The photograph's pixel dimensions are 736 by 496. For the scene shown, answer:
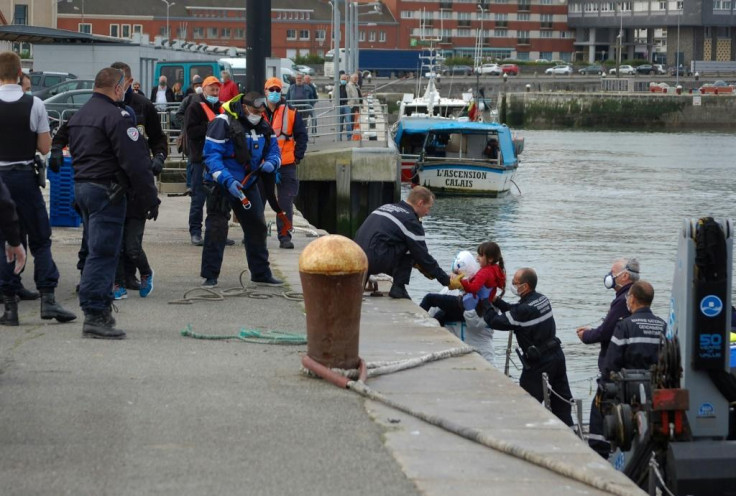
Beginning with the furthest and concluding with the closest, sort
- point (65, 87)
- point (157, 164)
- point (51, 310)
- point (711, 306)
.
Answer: point (65, 87), point (157, 164), point (51, 310), point (711, 306)

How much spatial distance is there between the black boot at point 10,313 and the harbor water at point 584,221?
5242 millimetres

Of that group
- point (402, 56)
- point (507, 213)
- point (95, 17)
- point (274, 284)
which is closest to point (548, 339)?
point (274, 284)

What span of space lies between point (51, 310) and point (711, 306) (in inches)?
178

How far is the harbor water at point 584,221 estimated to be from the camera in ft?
69.2

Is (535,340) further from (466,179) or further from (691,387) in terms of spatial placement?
(466,179)

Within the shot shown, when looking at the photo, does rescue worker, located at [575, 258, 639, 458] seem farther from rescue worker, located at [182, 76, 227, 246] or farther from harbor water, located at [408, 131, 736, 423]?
rescue worker, located at [182, 76, 227, 246]

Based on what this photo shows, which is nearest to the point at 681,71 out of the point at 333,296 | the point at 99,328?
the point at 99,328

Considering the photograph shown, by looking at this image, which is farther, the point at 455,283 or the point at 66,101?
the point at 66,101

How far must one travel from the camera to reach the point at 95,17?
133m

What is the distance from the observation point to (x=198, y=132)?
1380 centimetres

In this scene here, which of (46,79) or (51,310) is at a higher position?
(46,79)

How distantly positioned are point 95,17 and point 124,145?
12912 cm

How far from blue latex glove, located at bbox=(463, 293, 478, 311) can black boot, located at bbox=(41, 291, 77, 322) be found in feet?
11.3

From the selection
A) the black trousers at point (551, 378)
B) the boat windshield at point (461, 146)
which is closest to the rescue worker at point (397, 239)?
the black trousers at point (551, 378)
